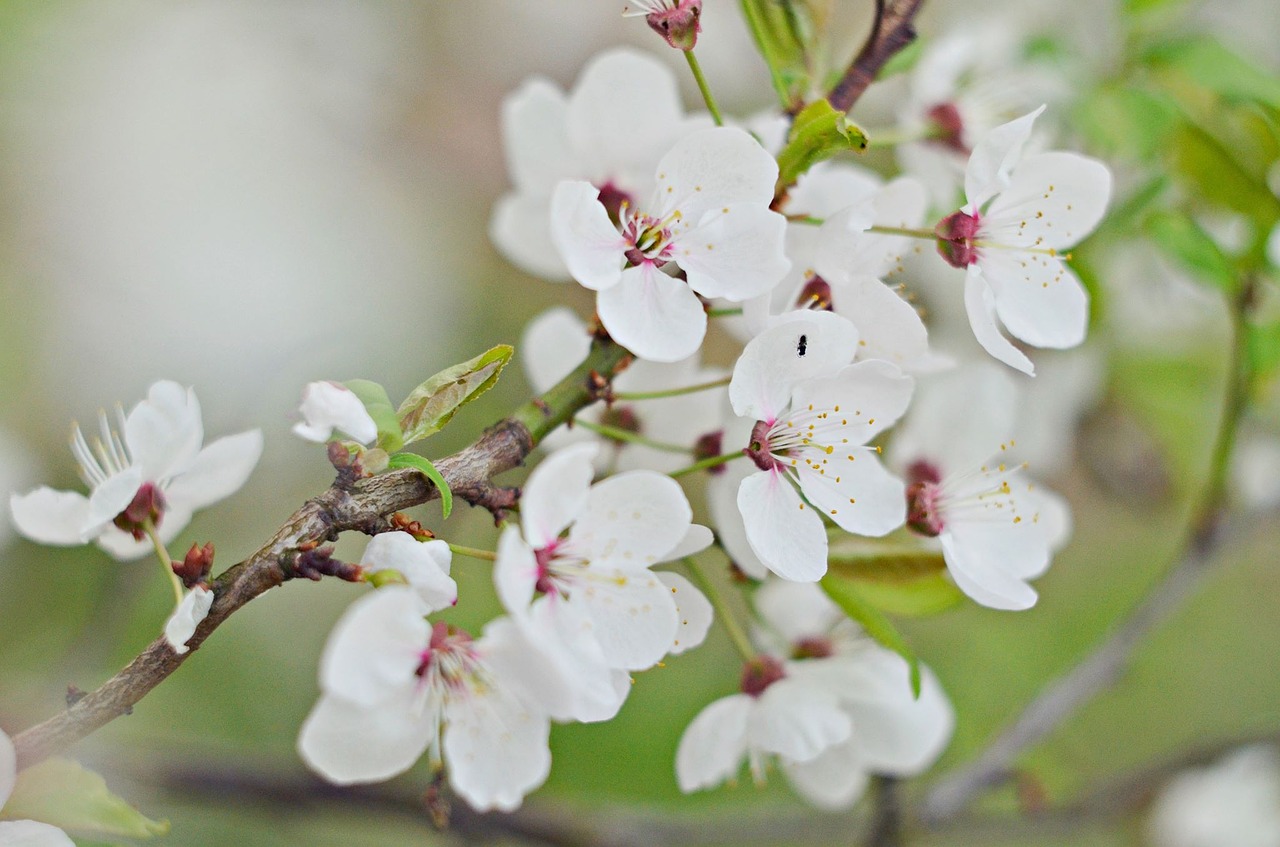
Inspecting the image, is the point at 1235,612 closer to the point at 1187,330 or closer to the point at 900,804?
the point at 1187,330

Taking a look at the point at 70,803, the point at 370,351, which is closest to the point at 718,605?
the point at 70,803

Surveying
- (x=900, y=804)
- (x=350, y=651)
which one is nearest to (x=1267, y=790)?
(x=900, y=804)

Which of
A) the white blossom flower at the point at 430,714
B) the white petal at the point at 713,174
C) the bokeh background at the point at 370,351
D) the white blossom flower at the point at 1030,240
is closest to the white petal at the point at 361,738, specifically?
the white blossom flower at the point at 430,714

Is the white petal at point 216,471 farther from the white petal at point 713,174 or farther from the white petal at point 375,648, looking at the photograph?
the white petal at point 713,174

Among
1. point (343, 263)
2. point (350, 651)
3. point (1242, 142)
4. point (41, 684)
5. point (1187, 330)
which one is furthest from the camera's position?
point (343, 263)

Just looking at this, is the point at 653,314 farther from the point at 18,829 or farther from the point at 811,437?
the point at 18,829

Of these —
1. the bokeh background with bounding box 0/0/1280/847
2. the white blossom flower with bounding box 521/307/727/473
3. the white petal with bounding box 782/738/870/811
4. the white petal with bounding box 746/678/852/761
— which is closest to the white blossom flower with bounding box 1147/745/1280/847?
the bokeh background with bounding box 0/0/1280/847

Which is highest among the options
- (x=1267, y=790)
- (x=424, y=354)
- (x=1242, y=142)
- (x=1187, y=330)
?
(x=1242, y=142)
